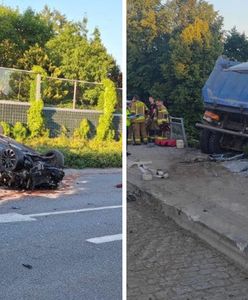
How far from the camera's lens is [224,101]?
1449mm

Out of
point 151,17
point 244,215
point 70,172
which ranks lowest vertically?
point 244,215

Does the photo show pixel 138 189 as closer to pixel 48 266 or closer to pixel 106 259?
pixel 106 259

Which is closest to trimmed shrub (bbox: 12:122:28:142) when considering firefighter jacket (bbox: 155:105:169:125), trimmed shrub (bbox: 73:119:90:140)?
trimmed shrub (bbox: 73:119:90:140)

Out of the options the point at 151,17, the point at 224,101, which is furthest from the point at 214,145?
the point at 151,17

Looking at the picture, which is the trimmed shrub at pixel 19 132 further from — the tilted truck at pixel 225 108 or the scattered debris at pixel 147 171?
the tilted truck at pixel 225 108

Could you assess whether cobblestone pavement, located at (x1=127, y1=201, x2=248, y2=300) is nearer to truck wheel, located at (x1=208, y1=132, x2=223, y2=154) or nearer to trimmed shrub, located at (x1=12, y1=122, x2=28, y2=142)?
truck wheel, located at (x1=208, y1=132, x2=223, y2=154)

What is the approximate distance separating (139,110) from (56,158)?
301 millimetres

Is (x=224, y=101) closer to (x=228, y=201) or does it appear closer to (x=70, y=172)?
(x=228, y=201)

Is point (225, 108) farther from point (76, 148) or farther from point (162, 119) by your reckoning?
point (76, 148)

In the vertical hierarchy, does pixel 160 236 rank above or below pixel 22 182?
below

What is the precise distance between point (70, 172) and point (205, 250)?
1.54 ft

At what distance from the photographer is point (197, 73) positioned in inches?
58.2

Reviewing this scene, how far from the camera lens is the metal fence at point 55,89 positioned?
152 centimetres

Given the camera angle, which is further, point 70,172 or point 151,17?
point 70,172
